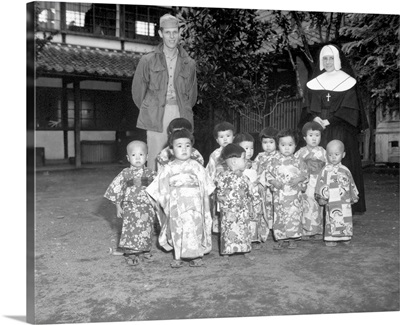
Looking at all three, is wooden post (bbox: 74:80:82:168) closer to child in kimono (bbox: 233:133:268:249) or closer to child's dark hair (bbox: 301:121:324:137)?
child in kimono (bbox: 233:133:268:249)

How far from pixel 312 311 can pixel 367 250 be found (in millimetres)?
914

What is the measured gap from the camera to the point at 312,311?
311 cm

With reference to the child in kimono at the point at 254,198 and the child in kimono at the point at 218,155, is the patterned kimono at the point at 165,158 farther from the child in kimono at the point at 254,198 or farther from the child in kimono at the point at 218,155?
the child in kimono at the point at 254,198

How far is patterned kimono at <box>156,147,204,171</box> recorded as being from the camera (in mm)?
3574

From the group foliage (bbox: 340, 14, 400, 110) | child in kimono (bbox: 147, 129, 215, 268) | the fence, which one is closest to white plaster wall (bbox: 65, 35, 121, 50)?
child in kimono (bbox: 147, 129, 215, 268)

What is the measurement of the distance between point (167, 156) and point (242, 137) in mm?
610

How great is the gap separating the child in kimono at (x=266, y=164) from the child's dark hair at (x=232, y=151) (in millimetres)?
307

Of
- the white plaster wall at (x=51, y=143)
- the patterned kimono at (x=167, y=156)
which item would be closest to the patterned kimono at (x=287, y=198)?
the patterned kimono at (x=167, y=156)

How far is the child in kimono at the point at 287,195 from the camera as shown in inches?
155

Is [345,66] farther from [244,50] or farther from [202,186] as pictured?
[202,186]

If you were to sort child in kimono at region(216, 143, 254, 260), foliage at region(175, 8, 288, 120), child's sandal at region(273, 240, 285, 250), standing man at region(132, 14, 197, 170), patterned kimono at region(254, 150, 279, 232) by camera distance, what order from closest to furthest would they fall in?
foliage at region(175, 8, 288, 120)
standing man at region(132, 14, 197, 170)
child in kimono at region(216, 143, 254, 260)
child's sandal at region(273, 240, 285, 250)
patterned kimono at region(254, 150, 279, 232)

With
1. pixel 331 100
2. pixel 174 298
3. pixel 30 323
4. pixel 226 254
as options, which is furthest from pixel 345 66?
pixel 30 323

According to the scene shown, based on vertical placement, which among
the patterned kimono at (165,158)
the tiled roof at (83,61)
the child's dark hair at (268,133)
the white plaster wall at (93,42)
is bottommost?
the patterned kimono at (165,158)

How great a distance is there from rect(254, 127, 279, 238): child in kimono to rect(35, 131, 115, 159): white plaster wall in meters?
1.21
